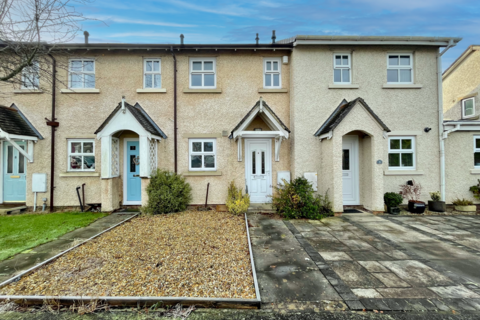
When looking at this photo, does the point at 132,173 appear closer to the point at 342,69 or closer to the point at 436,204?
the point at 342,69

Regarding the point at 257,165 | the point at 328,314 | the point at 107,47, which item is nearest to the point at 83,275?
the point at 328,314

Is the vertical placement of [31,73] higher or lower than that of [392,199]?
higher

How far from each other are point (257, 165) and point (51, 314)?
7.60 metres

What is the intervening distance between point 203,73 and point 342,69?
6.07 metres

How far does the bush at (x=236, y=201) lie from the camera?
8095mm

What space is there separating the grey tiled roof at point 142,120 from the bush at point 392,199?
9.38 meters

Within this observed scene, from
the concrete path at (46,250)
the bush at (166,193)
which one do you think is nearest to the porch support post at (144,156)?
the bush at (166,193)

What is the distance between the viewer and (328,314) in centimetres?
293

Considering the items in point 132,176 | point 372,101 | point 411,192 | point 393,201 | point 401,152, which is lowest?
point 393,201

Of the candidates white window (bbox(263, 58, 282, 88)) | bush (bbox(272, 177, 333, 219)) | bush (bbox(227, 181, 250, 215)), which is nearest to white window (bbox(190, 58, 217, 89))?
white window (bbox(263, 58, 282, 88))

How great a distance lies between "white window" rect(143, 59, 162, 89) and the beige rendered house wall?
5858 mm

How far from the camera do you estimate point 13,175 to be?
30.3 ft

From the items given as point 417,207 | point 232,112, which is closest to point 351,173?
point 417,207

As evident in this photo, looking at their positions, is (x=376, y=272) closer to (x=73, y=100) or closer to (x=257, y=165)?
(x=257, y=165)
